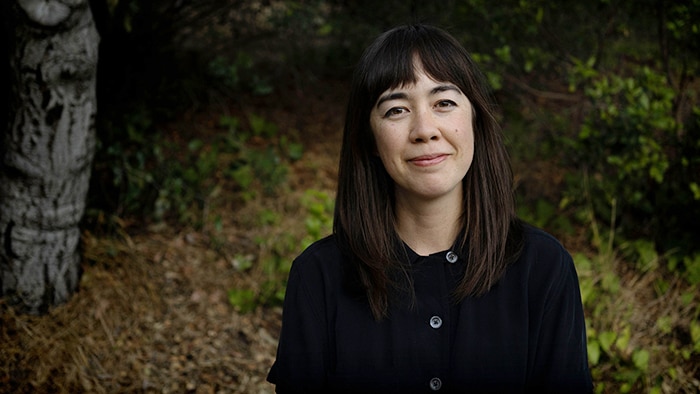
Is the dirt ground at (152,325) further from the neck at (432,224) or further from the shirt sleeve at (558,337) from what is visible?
the shirt sleeve at (558,337)

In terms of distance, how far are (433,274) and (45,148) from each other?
2.10 meters

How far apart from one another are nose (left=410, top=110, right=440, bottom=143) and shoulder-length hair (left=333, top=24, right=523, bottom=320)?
4.6 inches

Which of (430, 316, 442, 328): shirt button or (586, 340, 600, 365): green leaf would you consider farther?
(586, 340, 600, 365): green leaf

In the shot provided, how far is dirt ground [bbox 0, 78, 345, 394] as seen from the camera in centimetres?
296

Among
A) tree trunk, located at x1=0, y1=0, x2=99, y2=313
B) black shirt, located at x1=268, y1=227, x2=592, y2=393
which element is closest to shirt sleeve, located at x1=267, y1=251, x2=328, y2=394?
black shirt, located at x1=268, y1=227, x2=592, y2=393

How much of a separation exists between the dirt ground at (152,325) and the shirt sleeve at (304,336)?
1315 millimetres

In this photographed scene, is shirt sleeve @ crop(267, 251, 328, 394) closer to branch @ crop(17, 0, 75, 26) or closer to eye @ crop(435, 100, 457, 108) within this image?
eye @ crop(435, 100, 457, 108)

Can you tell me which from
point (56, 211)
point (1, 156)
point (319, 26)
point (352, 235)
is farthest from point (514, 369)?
point (319, 26)

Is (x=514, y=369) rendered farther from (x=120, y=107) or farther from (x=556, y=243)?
(x=120, y=107)

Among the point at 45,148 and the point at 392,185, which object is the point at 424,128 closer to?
the point at 392,185

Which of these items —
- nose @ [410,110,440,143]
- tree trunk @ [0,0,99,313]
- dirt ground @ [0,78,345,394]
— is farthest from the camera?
dirt ground @ [0,78,345,394]

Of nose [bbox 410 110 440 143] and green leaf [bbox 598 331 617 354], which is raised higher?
nose [bbox 410 110 440 143]

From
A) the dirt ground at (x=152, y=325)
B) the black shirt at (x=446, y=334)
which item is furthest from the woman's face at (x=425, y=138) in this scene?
the dirt ground at (x=152, y=325)

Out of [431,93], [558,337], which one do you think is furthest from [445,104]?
[558,337]
